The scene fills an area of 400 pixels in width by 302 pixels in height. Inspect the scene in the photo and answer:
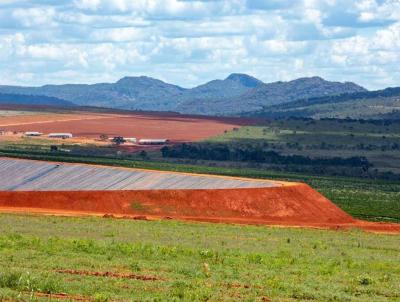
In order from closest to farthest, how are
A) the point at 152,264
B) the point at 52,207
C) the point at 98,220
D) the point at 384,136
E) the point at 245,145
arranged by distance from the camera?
the point at 152,264
the point at 98,220
the point at 52,207
the point at 245,145
the point at 384,136

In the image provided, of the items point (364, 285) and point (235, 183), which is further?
point (235, 183)

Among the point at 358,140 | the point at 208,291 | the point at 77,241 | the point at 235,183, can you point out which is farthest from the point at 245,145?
the point at 208,291

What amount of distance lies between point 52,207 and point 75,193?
2.29m

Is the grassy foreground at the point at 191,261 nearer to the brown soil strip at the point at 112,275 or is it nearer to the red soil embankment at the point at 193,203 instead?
the brown soil strip at the point at 112,275

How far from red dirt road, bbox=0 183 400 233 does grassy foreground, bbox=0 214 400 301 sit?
1014 centimetres

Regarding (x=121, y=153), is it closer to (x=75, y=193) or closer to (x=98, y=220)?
(x=75, y=193)

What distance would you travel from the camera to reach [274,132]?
184750 mm

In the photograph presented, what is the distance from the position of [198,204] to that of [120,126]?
115502 mm

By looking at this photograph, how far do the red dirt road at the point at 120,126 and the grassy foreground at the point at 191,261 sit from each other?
374 ft

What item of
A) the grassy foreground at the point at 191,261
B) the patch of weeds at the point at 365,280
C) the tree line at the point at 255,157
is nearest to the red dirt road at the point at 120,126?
the tree line at the point at 255,157

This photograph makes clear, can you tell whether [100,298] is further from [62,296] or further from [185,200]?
[185,200]

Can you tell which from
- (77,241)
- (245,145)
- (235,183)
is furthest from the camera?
(245,145)

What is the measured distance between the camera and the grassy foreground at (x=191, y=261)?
95.5 feet

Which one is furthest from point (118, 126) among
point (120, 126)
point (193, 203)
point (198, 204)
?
point (198, 204)
